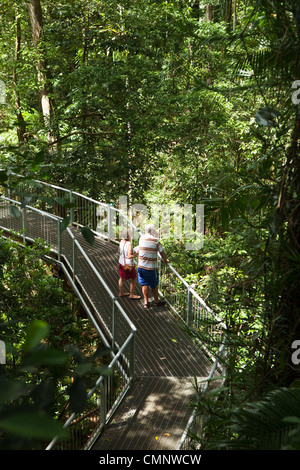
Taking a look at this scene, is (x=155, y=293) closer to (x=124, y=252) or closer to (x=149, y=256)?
(x=149, y=256)

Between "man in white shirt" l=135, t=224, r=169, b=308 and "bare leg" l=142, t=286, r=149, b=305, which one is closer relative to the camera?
"man in white shirt" l=135, t=224, r=169, b=308

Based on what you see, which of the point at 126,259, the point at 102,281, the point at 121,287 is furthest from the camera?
the point at 121,287

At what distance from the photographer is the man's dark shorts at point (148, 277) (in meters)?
8.20

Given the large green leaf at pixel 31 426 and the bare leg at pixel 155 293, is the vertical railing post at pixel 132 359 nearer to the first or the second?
the bare leg at pixel 155 293

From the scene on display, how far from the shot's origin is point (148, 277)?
825 cm

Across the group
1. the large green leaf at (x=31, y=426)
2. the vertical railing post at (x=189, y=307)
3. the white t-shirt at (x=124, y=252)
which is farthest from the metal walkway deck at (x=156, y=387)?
the large green leaf at (x=31, y=426)

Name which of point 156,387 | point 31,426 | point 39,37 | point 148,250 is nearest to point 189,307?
point 148,250

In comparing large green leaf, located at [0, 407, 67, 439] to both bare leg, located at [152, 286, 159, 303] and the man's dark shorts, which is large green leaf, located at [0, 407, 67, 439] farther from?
bare leg, located at [152, 286, 159, 303]

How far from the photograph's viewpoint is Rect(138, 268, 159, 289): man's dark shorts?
8.20m

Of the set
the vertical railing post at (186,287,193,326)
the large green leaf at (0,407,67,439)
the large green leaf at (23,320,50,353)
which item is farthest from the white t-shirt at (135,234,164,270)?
the large green leaf at (0,407,67,439)

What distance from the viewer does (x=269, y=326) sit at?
2.87m

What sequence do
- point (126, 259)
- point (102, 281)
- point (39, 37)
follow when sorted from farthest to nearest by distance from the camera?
point (39, 37)
point (126, 259)
point (102, 281)
